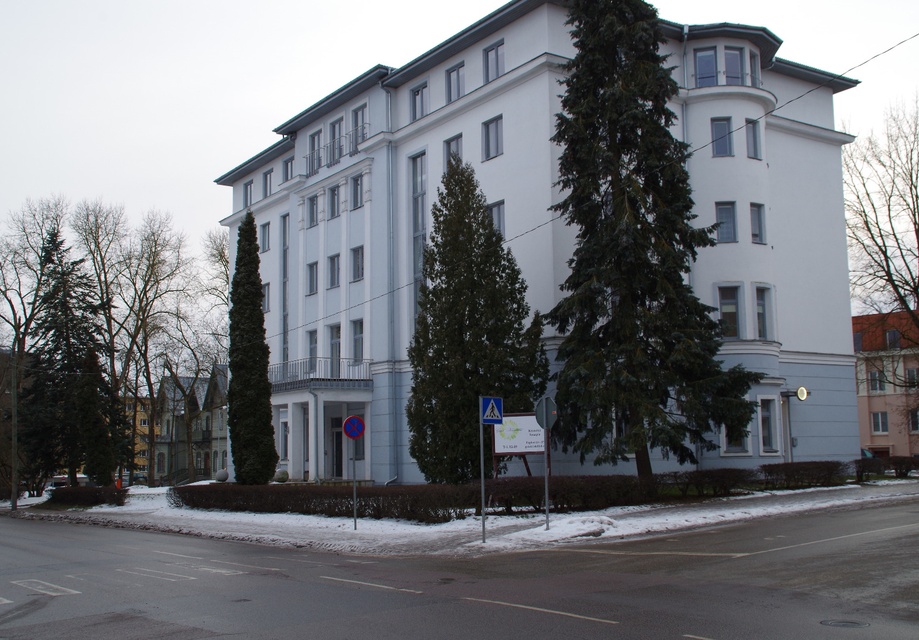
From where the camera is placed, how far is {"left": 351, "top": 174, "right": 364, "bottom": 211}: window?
39062 mm

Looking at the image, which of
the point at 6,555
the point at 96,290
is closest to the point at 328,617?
the point at 6,555

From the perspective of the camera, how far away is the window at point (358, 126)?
39000mm

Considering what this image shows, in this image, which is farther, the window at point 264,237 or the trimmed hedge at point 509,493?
the window at point 264,237

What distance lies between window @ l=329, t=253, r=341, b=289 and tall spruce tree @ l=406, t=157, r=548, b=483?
1422 centimetres

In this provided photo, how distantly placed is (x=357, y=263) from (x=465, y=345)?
14.6m

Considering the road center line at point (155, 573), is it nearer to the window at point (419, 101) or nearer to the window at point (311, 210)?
the window at point (419, 101)

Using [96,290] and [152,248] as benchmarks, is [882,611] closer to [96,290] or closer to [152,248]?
[96,290]

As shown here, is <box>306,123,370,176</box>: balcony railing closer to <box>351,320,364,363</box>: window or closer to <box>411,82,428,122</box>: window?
<box>411,82,428,122</box>: window

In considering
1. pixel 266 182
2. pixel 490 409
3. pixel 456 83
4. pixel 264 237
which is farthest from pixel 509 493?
pixel 266 182

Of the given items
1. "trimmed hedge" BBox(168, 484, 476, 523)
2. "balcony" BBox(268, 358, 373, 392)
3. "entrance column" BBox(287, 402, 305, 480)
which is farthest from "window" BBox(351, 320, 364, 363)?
"trimmed hedge" BBox(168, 484, 476, 523)

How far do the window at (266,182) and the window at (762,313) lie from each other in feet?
89.8

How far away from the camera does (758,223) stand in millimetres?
32250

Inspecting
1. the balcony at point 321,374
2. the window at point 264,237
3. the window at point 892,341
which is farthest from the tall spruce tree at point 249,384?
the window at point 892,341

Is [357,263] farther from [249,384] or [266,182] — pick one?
[266,182]
